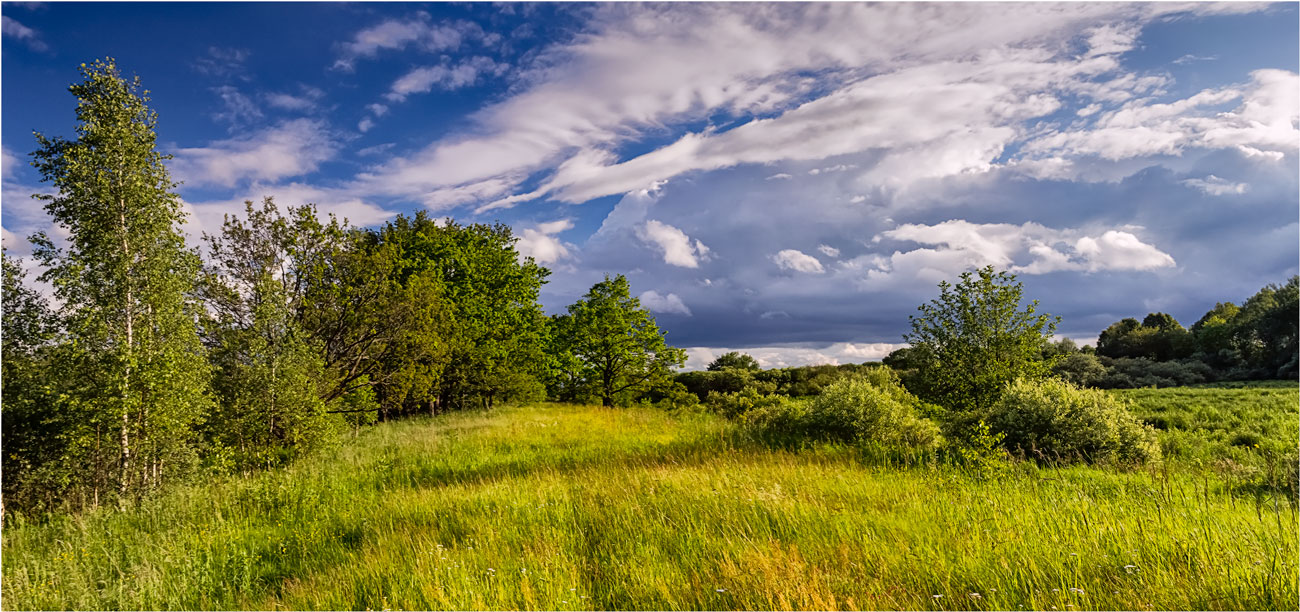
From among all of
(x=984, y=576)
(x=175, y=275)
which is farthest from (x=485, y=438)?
(x=984, y=576)

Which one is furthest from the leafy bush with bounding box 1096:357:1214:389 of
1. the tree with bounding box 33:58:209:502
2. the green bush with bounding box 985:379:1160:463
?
the tree with bounding box 33:58:209:502

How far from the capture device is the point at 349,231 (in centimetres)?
2128

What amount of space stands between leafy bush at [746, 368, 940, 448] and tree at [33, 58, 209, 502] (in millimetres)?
12744

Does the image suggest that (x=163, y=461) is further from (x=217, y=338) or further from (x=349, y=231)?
(x=349, y=231)

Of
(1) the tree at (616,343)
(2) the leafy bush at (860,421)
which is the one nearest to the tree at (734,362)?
(1) the tree at (616,343)

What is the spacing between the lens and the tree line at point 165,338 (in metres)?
10.7

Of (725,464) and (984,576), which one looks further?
(725,464)

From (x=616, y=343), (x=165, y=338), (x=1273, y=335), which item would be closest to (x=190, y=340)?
(x=165, y=338)

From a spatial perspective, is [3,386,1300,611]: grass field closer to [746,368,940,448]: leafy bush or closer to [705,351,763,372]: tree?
[746,368,940,448]: leafy bush

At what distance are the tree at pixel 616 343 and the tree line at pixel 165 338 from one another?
10.0 metres

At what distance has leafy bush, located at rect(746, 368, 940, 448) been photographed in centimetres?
1165

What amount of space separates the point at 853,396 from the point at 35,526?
15676mm

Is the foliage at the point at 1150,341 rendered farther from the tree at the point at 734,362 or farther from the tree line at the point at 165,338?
the tree line at the point at 165,338

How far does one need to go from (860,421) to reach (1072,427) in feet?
11.9
